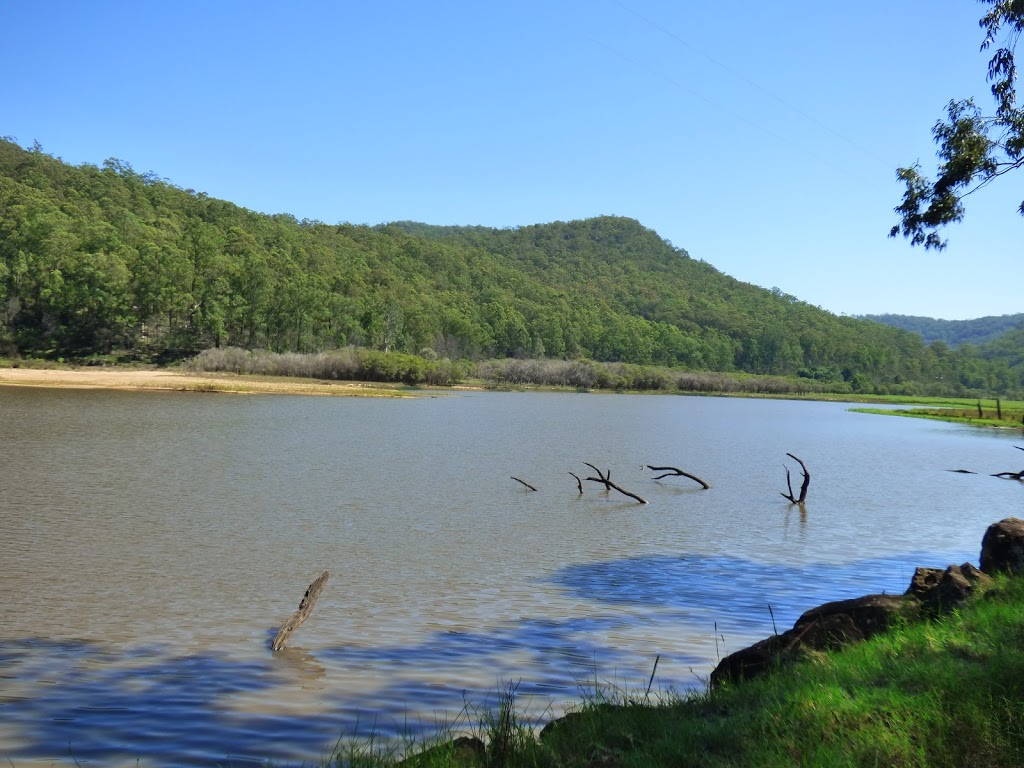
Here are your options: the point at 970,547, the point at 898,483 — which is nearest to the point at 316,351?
the point at 898,483

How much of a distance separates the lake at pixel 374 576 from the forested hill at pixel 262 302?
7065 cm

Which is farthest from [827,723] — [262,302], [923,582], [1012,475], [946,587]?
[262,302]

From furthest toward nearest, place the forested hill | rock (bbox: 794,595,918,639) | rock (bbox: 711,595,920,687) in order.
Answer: the forested hill
rock (bbox: 794,595,918,639)
rock (bbox: 711,595,920,687)

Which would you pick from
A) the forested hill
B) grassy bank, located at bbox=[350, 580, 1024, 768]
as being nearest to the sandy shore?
the forested hill

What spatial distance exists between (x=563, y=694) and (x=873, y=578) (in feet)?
26.5

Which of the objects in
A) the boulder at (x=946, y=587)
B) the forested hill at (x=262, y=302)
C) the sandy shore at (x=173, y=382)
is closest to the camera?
the boulder at (x=946, y=587)

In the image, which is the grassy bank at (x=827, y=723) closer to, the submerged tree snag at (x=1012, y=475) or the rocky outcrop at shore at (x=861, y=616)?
the rocky outcrop at shore at (x=861, y=616)

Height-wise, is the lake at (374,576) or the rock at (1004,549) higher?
the rock at (1004,549)

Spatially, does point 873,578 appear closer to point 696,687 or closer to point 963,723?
point 696,687

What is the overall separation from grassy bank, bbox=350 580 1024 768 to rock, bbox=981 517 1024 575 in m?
3.08

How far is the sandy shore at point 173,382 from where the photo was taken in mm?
65812

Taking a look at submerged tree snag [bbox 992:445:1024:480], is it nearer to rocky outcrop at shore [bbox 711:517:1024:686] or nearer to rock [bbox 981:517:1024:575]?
rock [bbox 981:517:1024:575]

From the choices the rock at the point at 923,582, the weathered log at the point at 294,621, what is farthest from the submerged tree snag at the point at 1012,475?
the weathered log at the point at 294,621

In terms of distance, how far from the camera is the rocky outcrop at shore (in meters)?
6.97
